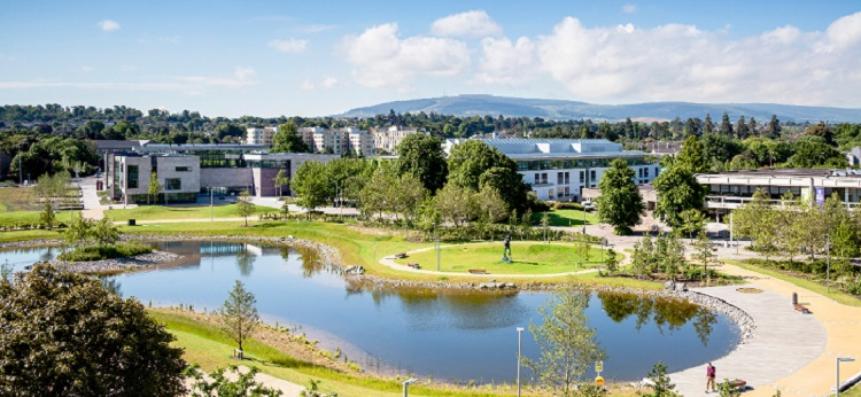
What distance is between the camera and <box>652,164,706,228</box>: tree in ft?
206

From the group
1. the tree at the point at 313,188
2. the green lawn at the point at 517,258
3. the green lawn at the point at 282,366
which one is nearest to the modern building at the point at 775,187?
the green lawn at the point at 517,258

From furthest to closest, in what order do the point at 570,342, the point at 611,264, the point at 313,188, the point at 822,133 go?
the point at 822,133, the point at 313,188, the point at 611,264, the point at 570,342

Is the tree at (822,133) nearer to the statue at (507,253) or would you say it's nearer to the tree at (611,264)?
the statue at (507,253)

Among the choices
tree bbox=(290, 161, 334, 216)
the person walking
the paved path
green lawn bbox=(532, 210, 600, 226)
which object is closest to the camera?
the person walking

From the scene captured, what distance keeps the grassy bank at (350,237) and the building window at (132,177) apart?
19.5m

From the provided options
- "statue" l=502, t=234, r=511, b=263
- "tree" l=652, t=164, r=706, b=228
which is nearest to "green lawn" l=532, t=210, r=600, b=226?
"tree" l=652, t=164, r=706, b=228

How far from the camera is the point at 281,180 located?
9950cm

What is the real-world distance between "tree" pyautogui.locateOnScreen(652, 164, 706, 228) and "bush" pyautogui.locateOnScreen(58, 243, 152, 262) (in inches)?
1688

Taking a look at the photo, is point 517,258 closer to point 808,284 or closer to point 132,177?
point 808,284

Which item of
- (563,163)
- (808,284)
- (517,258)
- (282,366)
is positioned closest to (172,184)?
(563,163)

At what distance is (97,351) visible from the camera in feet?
56.6

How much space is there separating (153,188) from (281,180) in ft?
53.9

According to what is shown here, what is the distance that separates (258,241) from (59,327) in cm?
5461

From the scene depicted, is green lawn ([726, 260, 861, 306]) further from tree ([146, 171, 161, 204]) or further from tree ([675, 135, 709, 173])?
tree ([146, 171, 161, 204])
